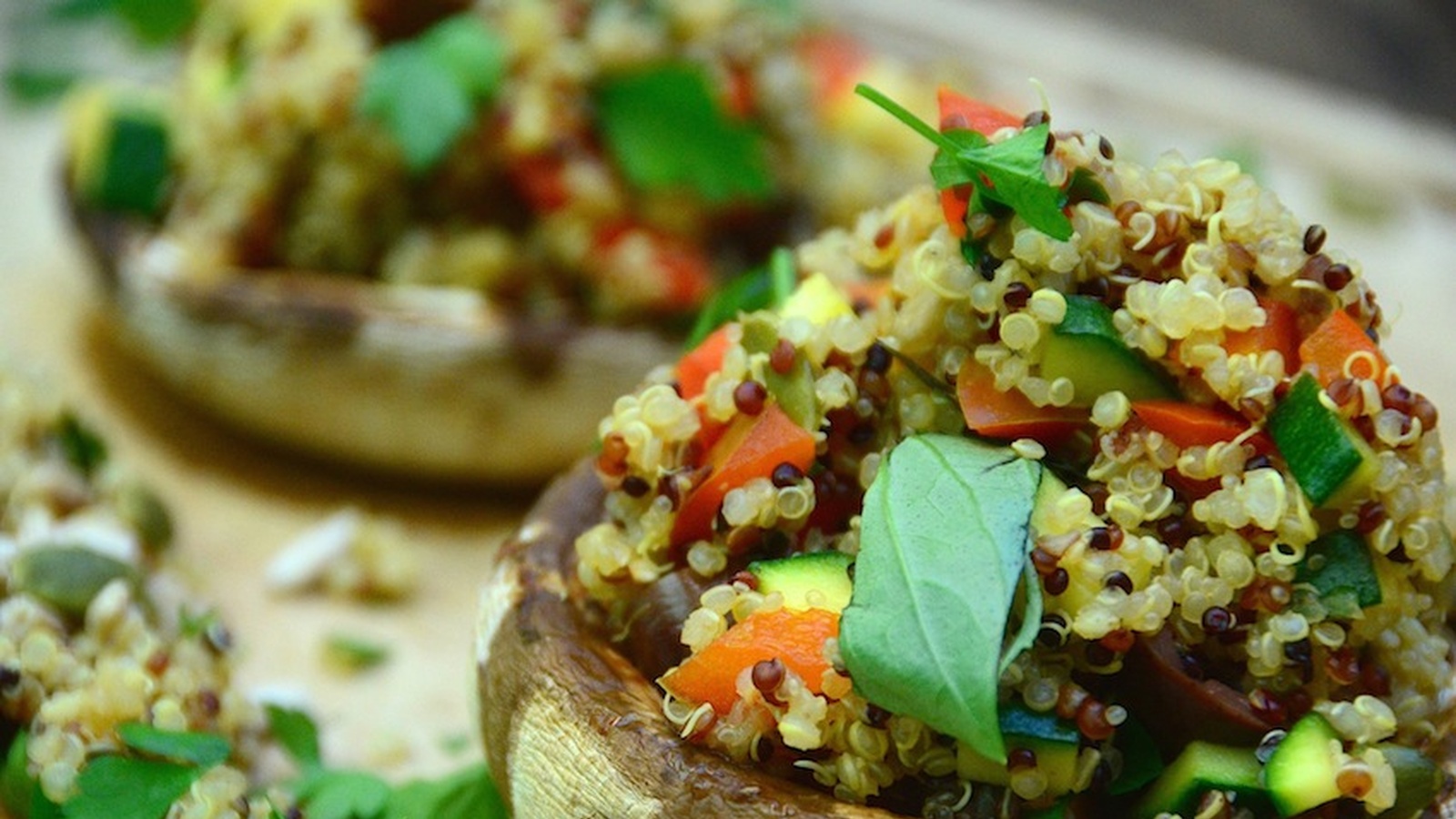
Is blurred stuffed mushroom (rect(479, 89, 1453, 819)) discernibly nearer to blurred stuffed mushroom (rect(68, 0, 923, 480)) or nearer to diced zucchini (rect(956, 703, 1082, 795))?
diced zucchini (rect(956, 703, 1082, 795))

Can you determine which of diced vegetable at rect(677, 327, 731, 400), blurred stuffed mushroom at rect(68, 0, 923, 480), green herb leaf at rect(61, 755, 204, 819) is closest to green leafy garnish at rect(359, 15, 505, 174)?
blurred stuffed mushroom at rect(68, 0, 923, 480)

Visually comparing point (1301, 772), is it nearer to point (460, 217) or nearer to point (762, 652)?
point (762, 652)

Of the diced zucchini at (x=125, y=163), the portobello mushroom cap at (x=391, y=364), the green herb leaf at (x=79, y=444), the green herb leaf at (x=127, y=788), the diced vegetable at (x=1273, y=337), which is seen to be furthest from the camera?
the diced zucchini at (x=125, y=163)

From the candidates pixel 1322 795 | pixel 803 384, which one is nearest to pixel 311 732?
pixel 803 384

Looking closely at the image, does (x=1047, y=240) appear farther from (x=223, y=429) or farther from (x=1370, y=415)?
(x=223, y=429)

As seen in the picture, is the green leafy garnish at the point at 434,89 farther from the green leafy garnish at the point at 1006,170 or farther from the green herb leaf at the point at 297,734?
the green leafy garnish at the point at 1006,170

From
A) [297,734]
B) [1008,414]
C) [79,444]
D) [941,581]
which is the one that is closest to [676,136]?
[79,444]

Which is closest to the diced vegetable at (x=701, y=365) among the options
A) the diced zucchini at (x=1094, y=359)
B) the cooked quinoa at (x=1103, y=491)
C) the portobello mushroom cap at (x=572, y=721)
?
the cooked quinoa at (x=1103, y=491)
